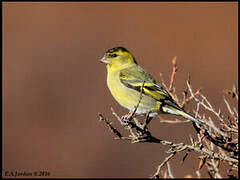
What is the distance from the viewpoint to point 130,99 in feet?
21.4

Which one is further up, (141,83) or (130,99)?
(141,83)

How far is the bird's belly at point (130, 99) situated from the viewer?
21.2 feet

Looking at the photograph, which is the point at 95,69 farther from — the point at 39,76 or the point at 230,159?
the point at 230,159

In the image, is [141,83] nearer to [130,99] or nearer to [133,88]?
[133,88]

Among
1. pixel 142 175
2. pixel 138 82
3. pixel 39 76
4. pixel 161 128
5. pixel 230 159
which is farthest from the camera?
pixel 39 76

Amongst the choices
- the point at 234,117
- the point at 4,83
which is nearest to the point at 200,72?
the point at 4,83

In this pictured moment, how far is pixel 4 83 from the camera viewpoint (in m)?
16.8

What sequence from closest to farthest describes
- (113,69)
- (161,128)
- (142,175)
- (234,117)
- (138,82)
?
(234,117), (138,82), (113,69), (142,175), (161,128)

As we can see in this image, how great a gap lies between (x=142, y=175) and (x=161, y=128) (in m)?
2.09

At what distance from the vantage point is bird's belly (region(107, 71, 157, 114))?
6.46 m

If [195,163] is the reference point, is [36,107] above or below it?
above

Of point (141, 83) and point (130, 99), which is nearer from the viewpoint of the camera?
point (130, 99)

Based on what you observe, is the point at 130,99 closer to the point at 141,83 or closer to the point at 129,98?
the point at 129,98

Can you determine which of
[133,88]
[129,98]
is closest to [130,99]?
[129,98]
